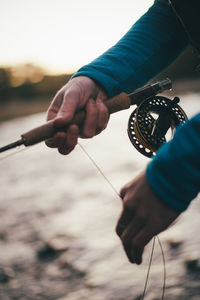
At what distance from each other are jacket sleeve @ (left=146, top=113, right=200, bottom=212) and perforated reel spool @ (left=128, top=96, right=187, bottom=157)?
18.1 inches

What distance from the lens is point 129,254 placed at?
3.21 ft

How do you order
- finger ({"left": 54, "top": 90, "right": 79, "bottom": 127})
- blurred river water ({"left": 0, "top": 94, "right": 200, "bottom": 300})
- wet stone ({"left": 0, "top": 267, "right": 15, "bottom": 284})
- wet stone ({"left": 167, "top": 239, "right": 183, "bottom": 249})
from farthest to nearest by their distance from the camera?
wet stone ({"left": 167, "top": 239, "right": 183, "bottom": 249}), wet stone ({"left": 0, "top": 267, "right": 15, "bottom": 284}), blurred river water ({"left": 0, "top": 94, "right": 200, "bottom": 300}), finger ({"left": 54, "top": 90, "right": 79, "bottom": 127})

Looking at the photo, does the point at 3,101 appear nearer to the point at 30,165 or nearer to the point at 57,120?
the point at 30,165

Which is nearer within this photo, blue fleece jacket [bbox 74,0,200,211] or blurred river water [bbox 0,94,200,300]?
blue fleece jacket [bbox 74,0,200,211]

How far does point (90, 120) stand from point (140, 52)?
14.8 inches

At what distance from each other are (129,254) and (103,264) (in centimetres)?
181

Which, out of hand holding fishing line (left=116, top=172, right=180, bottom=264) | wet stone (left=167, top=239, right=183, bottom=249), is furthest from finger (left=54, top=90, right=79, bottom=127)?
wet stone (left=167, top=239, right=183, bottom=249)

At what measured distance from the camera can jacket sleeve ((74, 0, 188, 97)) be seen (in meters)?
1.37

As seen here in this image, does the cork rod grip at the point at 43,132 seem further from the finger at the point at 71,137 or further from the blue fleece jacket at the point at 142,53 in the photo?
the blue fleece jacket at the point at 142,53

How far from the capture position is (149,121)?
139 cm

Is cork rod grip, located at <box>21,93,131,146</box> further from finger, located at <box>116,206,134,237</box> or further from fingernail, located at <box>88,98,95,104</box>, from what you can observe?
finger, located at <box>116,206,134,237</box>

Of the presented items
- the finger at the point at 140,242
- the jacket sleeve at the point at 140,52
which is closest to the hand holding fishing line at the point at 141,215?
the finger at the point at 140,242

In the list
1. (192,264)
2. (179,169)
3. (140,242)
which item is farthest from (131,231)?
(192,264)

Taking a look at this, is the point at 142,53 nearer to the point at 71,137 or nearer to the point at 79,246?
the point at 71,137
